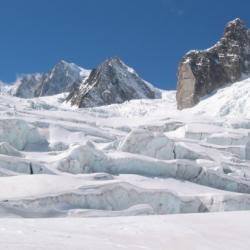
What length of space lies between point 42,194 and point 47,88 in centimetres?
15105

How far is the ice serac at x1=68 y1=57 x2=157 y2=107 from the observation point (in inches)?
3649

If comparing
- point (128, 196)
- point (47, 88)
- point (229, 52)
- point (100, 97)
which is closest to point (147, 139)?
point (128, 196)

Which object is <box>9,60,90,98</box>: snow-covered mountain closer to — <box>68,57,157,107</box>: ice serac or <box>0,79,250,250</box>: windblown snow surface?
<box>68,57,157,107</box>: ice serac

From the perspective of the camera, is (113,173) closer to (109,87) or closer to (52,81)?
(109,87)

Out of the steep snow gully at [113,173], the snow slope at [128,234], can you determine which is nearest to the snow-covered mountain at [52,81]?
the steep snow gully at [113,173]

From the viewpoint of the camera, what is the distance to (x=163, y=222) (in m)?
9.18

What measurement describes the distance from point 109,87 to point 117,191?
3366 inches

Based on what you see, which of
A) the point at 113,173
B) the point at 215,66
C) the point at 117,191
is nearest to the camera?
the point at 117,191

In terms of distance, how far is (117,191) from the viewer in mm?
14055

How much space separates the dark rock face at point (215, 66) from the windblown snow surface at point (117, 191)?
30241 mm

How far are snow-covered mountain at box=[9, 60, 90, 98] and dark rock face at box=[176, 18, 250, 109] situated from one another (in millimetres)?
84095

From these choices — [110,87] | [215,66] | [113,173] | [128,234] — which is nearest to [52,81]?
Result: [110,87]

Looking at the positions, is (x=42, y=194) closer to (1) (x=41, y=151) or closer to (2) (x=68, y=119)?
(1) (x=41, y=151)

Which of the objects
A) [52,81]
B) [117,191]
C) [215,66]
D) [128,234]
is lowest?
[128,234]
